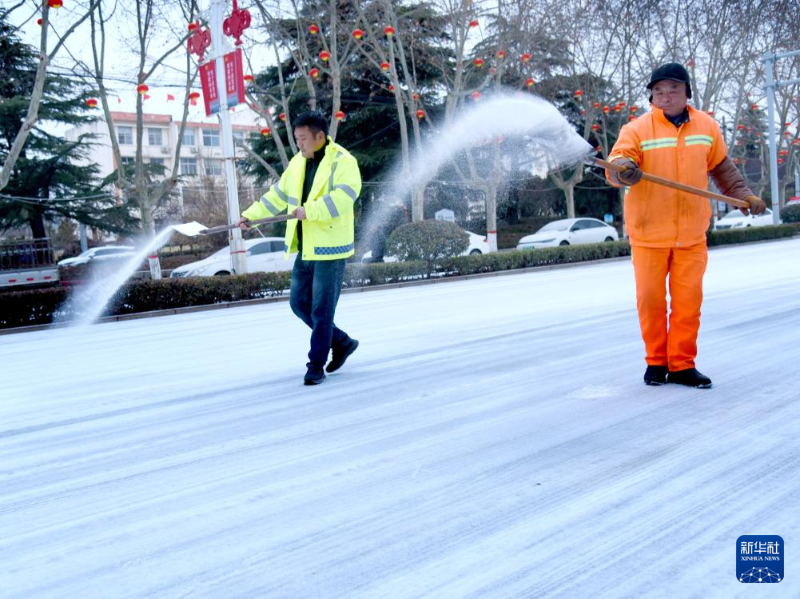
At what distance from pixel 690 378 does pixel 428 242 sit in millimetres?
15605

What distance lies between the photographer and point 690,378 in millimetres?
4879

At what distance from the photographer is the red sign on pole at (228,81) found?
17.1 m

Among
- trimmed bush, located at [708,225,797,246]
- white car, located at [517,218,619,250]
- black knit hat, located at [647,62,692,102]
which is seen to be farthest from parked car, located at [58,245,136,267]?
black knit hat, located at [647,62,692,102]

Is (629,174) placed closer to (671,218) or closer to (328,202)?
(671,218)

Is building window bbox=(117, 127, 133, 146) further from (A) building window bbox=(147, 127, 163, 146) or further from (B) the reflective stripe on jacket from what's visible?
(B) the reflective stripe on jacket

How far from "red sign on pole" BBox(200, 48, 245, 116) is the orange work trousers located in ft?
44.5

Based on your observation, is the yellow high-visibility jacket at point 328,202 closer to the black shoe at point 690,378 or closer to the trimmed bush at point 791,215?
the black shoe at point 690,378

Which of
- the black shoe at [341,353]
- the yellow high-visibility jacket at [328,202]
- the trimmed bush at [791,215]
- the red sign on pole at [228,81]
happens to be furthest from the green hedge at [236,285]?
the trimmed bush at [791,215]

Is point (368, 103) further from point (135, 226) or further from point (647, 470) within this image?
point (647, 470)

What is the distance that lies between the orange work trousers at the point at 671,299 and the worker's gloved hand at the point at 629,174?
0.49 m

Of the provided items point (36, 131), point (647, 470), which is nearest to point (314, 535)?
point (647, 470)

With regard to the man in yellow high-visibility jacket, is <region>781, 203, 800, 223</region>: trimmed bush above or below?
below

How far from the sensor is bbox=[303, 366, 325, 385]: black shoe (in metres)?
5.55

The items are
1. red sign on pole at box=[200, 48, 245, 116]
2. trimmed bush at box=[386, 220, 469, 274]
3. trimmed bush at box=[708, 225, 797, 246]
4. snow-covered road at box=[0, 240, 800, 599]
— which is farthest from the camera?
trimmed bush at box=[708, 225, 797, 246]
